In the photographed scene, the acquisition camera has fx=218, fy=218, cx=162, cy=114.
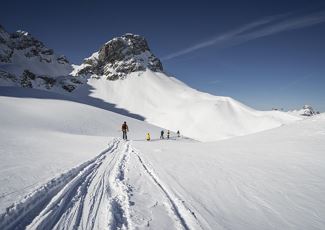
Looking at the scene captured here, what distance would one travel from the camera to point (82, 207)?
14.7ft

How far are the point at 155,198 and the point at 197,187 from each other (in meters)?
1.46

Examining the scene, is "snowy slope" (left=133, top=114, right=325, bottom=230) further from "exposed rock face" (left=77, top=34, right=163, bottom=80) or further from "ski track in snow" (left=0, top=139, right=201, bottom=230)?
"exposed rock face" (left=77, top=34, right=163, bottom=80)

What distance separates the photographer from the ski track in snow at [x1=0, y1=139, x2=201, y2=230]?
12.4ft

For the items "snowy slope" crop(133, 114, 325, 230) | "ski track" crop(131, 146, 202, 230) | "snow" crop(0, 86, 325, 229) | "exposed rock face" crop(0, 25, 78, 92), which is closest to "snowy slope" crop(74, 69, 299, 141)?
"exposed rock face" crop(0, 25, 78, 92)

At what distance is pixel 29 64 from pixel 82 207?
197 m

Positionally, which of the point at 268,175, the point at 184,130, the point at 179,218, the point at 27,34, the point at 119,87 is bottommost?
the point at 179,218

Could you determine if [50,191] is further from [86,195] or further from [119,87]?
[119,87]

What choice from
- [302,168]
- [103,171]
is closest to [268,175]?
[302,168]

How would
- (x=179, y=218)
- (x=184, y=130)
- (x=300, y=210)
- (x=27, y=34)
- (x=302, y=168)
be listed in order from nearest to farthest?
1. (x=179, y=218)
2. (x=300, y=210)
3. (x=302, y=168)
4. (x=184, y=130)
5. (x=27, y=34)

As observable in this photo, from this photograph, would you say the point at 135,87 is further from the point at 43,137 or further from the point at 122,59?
the point at 43,137

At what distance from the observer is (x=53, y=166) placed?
7.61 meters

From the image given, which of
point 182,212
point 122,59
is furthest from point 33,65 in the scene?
point 182,212

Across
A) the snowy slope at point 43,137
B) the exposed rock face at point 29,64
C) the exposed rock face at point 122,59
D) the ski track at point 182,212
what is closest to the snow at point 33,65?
the exposed rock face at point 29,64

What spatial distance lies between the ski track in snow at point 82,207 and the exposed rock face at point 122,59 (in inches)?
6150
